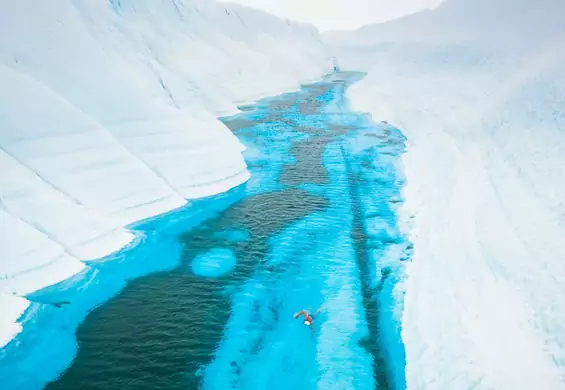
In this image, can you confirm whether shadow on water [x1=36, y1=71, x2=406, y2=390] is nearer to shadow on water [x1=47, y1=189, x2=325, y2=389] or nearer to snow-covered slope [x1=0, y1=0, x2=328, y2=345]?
shadow on water [x1=47, y1=189, x2=325, y2=389]

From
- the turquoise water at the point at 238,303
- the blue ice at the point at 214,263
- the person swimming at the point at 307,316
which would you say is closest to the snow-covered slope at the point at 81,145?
the turquoise water at the point at 238,303

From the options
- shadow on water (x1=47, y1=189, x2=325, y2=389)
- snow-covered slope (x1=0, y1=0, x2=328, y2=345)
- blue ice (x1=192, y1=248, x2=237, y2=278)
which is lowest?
shadow on water (x1=47, y1=189, x2=325, y2=389)

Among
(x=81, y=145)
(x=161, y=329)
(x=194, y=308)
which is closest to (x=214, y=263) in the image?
(x=194, y=308)

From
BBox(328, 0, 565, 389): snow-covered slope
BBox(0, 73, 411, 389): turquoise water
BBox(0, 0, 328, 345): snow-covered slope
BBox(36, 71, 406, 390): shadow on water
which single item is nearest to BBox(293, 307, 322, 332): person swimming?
BBox(0, 73, 411, 389): turquoise water

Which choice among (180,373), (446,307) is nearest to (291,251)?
(446,307)

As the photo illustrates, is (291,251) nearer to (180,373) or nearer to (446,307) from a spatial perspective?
(446,307)

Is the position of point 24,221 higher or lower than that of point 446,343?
higher
